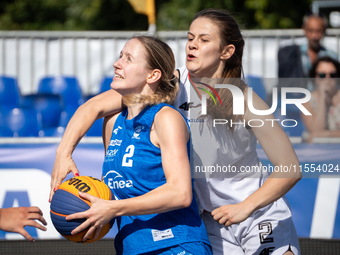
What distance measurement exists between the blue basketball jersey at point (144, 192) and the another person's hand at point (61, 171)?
0.83 ft

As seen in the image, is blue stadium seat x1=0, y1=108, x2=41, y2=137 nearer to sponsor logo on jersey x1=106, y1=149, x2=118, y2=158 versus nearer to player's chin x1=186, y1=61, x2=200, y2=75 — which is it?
sponsor logo on jersey x1=106, y1=149, x2=118, y2=158

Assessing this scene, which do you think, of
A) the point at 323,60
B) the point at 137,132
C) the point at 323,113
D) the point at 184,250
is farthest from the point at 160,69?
the point at 323,60

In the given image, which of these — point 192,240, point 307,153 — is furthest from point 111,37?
point 192,240

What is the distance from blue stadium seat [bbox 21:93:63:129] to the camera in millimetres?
6203

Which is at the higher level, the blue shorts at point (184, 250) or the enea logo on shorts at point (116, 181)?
the enea logo on shorts at point (116, 181)

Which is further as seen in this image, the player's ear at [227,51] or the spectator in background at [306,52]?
the spectator in background at [306,52]

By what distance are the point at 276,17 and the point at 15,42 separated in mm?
8879

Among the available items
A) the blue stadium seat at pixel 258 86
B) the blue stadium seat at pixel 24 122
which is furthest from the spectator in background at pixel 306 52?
the blue stadium seat at pixel 24 122

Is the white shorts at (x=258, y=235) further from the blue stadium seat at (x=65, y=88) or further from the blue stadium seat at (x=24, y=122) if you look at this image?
the blue stadium seat at (x=65, y=88)

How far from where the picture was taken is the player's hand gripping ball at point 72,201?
1.86 metres

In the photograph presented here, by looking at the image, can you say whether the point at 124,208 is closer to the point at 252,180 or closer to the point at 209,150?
the point at 209,150

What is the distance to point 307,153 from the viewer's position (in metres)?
3.82

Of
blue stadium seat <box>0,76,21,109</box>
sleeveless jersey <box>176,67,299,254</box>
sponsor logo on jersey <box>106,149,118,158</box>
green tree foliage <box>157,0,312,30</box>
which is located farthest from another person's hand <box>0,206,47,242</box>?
green tree foliage <box>157,0,312,30</box>

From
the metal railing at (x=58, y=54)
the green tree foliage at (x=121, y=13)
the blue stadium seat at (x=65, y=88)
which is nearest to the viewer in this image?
the blue stadium seat at (x=65, y=88)
